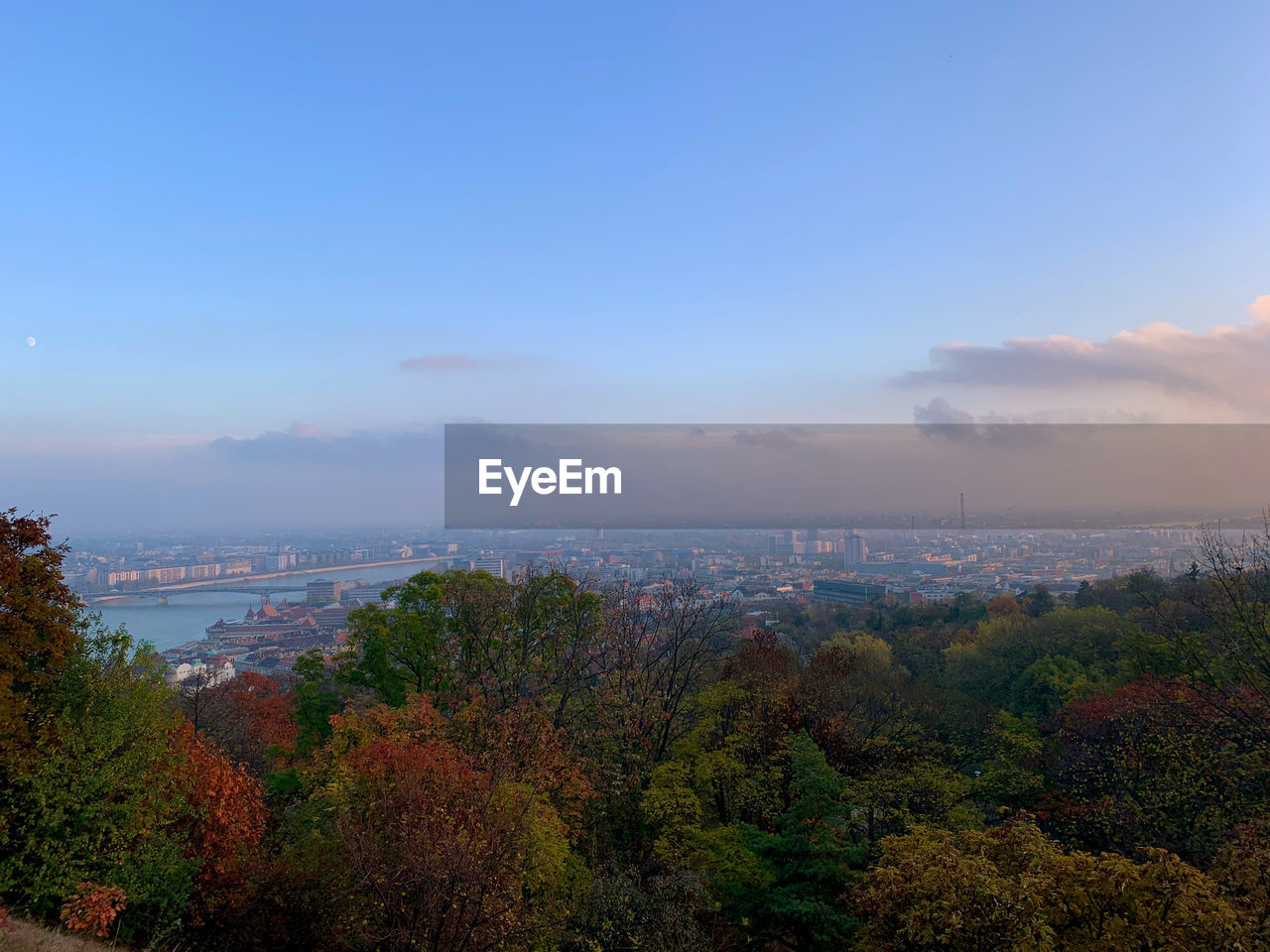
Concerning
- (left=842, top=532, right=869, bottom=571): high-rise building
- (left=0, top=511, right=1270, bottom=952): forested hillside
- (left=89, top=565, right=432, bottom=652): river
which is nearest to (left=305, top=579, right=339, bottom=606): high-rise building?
(left=89, top=565, right=432, bottom=652): river

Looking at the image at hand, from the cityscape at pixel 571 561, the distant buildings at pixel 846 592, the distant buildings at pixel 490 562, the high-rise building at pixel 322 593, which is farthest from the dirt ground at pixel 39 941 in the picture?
the distant buildings at pixel 846 592

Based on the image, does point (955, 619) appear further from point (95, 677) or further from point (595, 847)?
point (95, 677)

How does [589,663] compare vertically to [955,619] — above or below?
above

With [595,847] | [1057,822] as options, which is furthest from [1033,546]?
[595,847]

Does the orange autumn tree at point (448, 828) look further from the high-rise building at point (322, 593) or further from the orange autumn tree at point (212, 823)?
the high-rise building at point (322, 593)

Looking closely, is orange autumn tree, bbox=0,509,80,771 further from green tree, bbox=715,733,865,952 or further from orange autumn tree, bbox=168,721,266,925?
green tree, bbox=715,733,865,952
